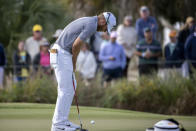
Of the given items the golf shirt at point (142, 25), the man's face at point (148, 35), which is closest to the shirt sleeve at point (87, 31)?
the man's face at point (148, 35)

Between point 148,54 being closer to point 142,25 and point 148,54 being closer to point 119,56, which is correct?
point 119,56

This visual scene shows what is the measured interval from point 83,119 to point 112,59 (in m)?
6.24

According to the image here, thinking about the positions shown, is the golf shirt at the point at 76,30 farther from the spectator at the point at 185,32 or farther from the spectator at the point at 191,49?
the spectator at the point at 185,32

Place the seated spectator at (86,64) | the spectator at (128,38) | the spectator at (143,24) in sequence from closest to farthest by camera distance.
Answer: the seated spectator at (86,64) → the spectator at (143,24) → the spectator at (128,38)

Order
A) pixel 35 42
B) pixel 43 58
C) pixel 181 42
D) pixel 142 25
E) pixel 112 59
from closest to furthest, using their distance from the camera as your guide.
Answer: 1. pixel 112 59
2. pixel 43 58
3. pixel 181 42
4. pixel 142 25
5. pixel 35 42

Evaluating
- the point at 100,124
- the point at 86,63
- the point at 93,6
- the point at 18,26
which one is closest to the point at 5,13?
the point at 18,26

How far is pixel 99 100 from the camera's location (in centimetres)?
1450

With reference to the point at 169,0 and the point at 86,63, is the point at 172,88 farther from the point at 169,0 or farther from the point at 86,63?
the point at 169,0

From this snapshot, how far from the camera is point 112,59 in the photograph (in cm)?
1630

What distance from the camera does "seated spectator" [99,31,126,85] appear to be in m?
16.3

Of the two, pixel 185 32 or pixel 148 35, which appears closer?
pixel 148 35

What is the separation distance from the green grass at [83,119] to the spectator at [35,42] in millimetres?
5607

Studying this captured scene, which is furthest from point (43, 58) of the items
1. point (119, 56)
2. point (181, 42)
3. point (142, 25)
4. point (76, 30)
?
point (76, 30)

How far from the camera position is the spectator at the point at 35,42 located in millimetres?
17609
